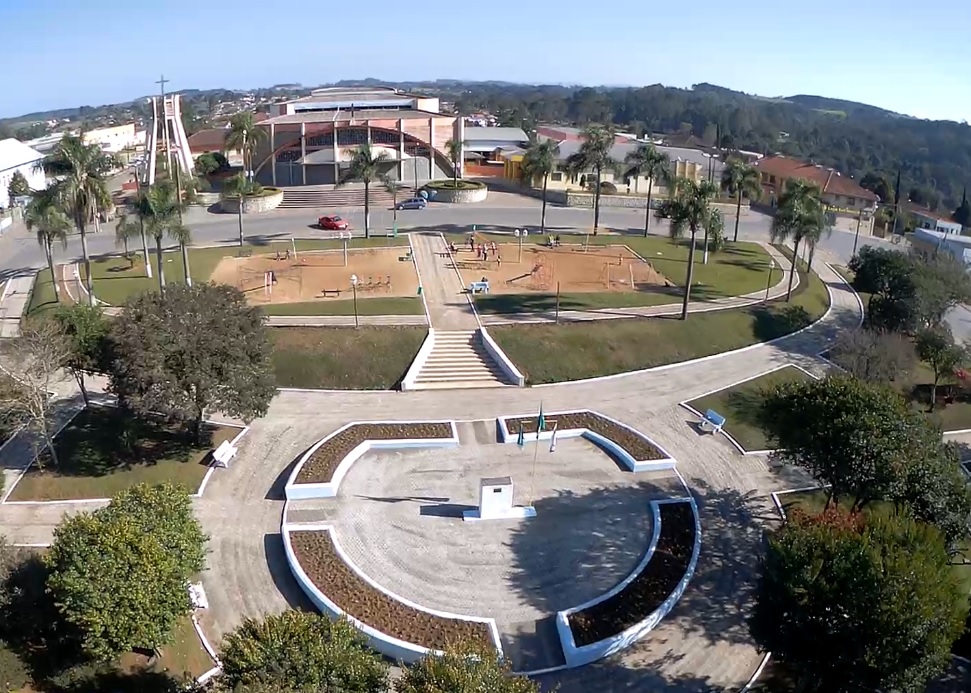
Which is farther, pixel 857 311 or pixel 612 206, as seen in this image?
pixel 612 206

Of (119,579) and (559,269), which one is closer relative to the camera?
(119,579)

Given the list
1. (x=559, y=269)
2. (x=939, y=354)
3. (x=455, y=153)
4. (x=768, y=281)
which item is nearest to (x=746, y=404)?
(x=939, y=354)

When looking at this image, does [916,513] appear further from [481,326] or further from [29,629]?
[29,629]

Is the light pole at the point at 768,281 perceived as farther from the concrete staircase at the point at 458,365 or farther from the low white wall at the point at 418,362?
the low white wall at the point at 418,362

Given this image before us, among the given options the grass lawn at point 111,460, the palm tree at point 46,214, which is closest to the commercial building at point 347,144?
the palm tree at point 46,214

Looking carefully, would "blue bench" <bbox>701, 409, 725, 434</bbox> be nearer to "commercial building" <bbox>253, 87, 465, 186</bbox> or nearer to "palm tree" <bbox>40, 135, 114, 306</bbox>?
"palm tree" <bbox>40, 135, 114, 306</bbox>

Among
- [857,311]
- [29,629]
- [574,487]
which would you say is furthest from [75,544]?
[857,311]

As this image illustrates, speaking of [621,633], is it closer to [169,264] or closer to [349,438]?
[349,438]
